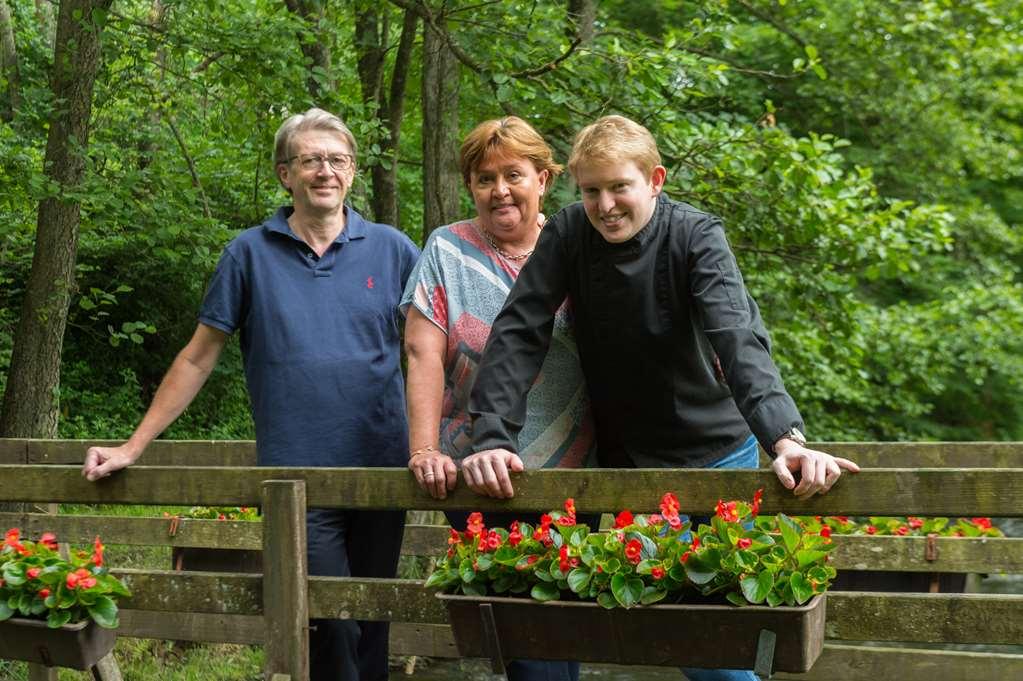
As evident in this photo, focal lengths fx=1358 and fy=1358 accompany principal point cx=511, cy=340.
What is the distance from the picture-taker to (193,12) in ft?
26.4

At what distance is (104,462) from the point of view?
3.47 m

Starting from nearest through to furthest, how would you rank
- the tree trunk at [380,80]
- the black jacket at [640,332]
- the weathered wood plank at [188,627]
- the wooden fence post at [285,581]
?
the black jacket at [640,332] → the wooden fence post at [285,581] → the weathered wood plank at [188,627] → the tree trunk at [380,80]

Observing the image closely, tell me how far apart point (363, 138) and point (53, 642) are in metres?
4.75

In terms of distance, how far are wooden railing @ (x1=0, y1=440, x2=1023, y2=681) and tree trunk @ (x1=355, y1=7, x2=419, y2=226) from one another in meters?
4.99

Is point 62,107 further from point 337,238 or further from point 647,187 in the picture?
point 647,187

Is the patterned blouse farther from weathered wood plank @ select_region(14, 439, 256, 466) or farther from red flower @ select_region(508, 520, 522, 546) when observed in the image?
weathered wood plank @ select_region(14, 439, 256, 466)

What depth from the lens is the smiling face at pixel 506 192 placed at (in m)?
3.34

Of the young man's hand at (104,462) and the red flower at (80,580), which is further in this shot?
the young man's hand at (104,462)

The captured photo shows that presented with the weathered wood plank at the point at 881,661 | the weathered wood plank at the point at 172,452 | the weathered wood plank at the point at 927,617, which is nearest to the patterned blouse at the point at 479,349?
the weathered wood plank at the point at 927,617

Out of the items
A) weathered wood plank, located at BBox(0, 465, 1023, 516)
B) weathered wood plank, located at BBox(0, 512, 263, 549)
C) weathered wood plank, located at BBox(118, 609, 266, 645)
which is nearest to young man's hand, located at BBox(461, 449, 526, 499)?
weathered wood plank, located at BBox(0, 465, 1023, 516)

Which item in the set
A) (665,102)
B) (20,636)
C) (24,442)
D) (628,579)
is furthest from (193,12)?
(628,579)

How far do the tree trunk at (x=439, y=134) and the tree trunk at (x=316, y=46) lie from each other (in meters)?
0.59

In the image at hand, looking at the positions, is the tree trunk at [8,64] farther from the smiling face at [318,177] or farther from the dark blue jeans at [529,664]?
the dark blue jeans at [529,664]

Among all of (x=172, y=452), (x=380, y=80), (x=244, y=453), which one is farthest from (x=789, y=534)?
(x=380, y=80)
